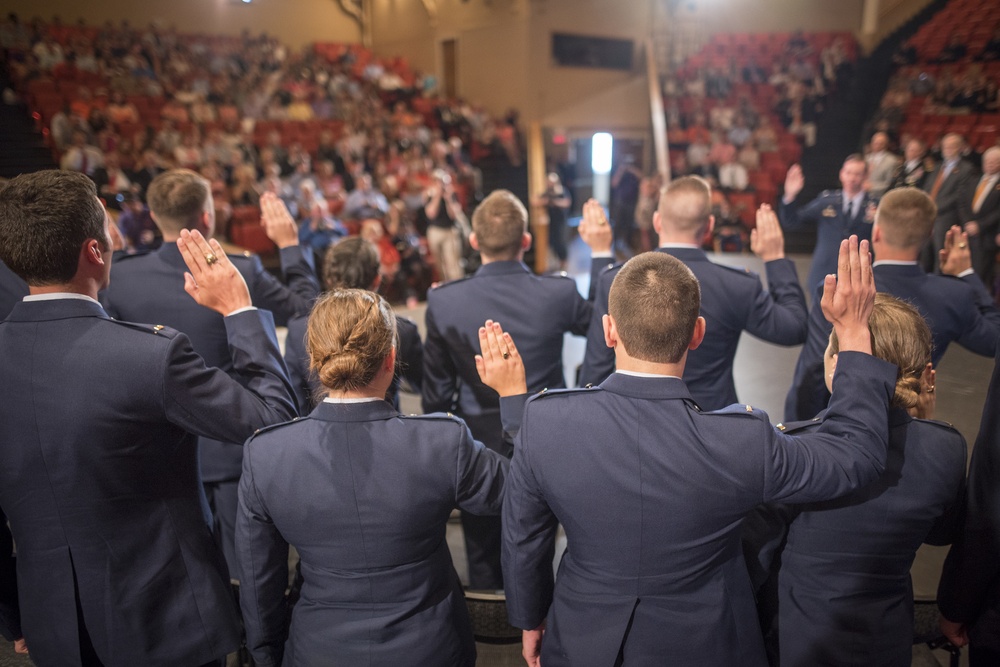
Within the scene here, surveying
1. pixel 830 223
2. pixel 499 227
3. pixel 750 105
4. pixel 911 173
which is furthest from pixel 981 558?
pixel 750 105

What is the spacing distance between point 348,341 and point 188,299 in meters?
1.09

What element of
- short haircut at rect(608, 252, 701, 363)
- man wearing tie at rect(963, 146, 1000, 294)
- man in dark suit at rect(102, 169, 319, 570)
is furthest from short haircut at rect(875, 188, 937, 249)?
man wearing tie at rect(963, 146, 1000, 294)

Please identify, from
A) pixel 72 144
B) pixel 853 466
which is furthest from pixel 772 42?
pixel 853 466

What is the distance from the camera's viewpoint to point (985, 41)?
10.5m

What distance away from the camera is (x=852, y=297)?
136cm

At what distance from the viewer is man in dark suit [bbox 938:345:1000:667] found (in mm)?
1438

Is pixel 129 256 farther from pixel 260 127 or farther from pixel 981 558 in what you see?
pixel 260 127

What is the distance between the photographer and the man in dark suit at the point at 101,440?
1.35m

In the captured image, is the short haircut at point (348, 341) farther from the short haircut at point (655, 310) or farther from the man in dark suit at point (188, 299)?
the man in dark suit at point (188, 299)

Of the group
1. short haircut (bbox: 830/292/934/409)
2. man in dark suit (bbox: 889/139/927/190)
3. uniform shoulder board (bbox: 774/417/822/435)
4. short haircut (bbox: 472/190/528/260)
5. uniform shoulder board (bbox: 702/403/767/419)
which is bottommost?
uniform shoulder board (bbox: 774/417/822/435)

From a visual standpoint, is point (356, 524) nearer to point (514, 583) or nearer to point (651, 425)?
point (514, 583)

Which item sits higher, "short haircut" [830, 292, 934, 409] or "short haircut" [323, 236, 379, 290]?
"short haircut" [323, 236, 379, 290]

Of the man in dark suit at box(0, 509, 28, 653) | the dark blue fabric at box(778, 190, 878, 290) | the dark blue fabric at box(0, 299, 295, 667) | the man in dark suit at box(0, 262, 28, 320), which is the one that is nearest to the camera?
the dark blue fabric at box(0, 299, 295, 667)

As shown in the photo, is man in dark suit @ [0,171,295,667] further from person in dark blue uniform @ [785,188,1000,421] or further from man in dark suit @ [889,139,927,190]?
man in dark suit @ [889,139,927,190]
